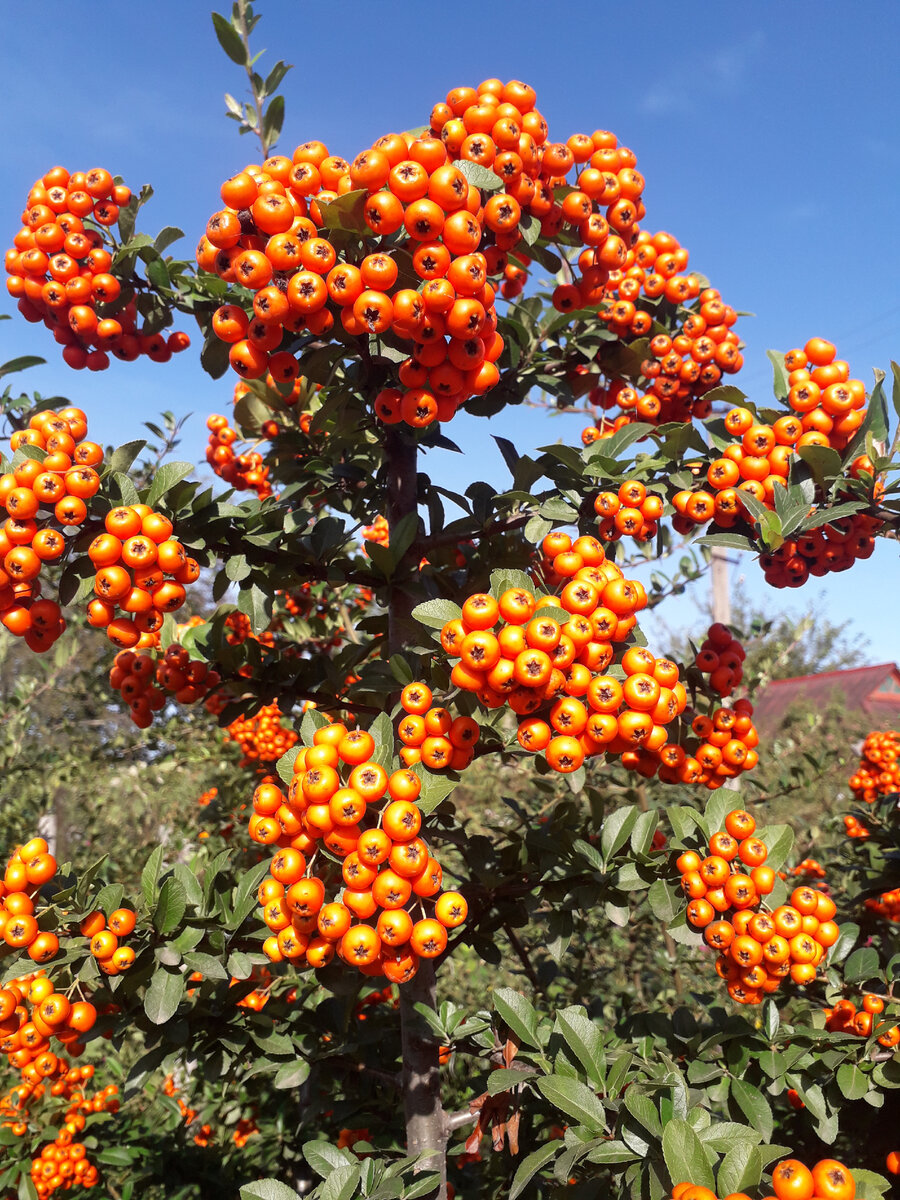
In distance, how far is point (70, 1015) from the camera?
2.07 metres

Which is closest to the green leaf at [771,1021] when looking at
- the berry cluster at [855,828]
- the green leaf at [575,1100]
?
the green leaf at [575,1100]

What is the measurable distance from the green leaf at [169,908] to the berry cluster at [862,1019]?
206cm

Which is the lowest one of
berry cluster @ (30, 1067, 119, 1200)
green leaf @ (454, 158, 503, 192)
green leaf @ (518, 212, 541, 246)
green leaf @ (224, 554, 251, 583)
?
berry cluster @ (30, 1067, 119, 1200)

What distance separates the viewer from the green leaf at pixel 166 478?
6.79ft

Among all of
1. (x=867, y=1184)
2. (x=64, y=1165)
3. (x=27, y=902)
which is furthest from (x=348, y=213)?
(x=64, y=1165)

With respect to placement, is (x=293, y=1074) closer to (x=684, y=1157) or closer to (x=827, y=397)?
(x=684, y=1157)

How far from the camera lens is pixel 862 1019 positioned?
228cm

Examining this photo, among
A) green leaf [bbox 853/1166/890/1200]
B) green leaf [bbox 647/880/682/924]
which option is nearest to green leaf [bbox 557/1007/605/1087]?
green leaf [bbox 647/880/682/924]

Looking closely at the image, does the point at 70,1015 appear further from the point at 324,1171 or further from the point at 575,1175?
the point at 575,1175

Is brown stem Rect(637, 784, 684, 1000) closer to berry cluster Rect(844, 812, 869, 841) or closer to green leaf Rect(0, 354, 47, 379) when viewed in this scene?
berry cluster Rect(844, 812, 869, 841)

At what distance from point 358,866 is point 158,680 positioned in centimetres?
128

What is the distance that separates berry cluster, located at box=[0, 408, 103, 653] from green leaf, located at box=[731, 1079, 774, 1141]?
2.38 meters

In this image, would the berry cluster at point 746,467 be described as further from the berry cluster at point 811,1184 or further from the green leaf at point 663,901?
the berry cluster at point 811,1184

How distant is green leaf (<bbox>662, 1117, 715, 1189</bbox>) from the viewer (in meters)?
1.41
